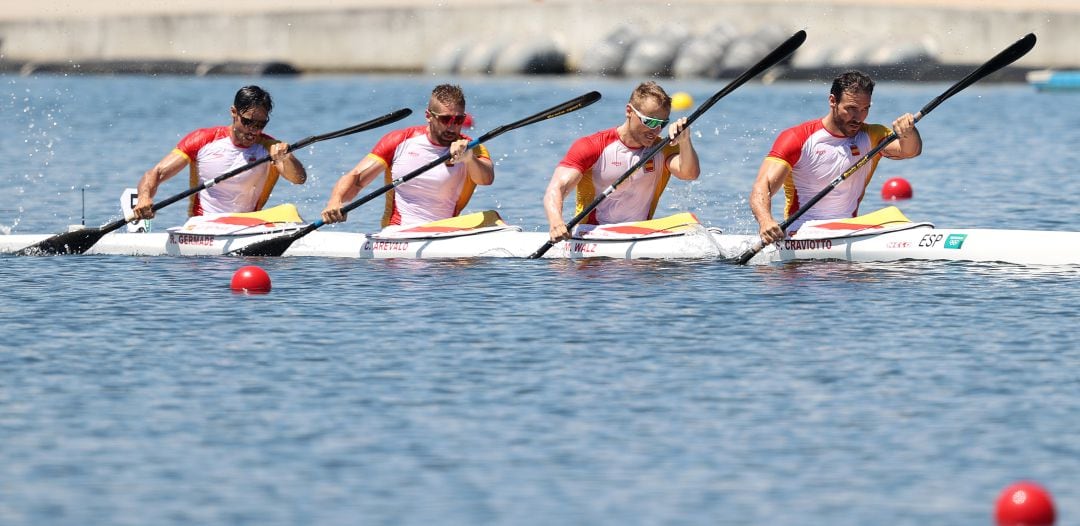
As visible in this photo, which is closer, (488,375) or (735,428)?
(735,428)

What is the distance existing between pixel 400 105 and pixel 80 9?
19448 millimetres

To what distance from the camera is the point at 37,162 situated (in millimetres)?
28797

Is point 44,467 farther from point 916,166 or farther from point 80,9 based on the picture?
point 80,9

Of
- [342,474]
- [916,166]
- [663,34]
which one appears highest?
[663,34]

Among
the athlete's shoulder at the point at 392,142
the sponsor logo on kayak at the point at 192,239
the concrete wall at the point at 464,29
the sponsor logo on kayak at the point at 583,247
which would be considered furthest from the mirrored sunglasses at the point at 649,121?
the concrete wall at the point at 464,29

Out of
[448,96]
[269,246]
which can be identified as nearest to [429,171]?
[448,96]

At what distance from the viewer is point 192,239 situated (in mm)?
16812

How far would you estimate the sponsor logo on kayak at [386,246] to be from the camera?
16.2 metres

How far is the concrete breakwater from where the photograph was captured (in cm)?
4284

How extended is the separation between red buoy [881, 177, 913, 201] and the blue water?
4446 millimetres

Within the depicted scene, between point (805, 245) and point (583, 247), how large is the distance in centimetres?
190

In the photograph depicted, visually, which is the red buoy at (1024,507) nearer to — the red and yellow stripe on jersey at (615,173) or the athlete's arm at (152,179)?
the red and yellow stripe on jersey at (615,173)

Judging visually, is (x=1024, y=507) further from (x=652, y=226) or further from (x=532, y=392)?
(x=652, y=226)

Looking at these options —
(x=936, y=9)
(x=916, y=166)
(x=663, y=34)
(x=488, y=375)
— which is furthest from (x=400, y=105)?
(x=488, y=375)
